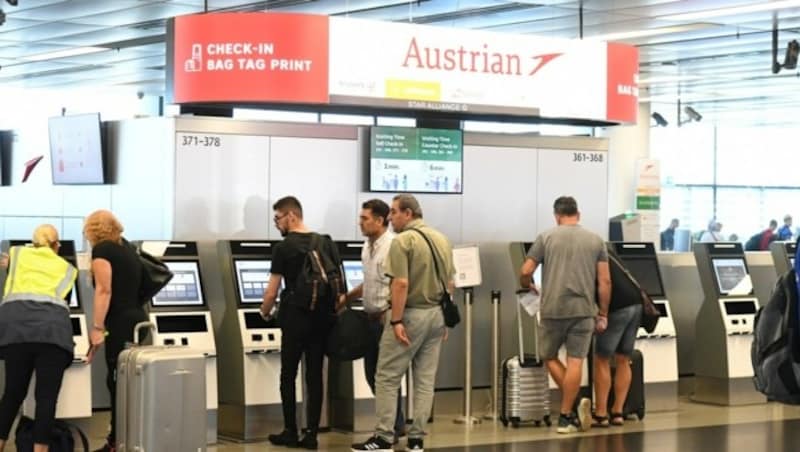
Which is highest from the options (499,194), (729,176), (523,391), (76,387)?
(729,176)

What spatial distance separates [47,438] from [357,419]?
2.42 m

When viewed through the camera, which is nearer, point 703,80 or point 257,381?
point 257,381

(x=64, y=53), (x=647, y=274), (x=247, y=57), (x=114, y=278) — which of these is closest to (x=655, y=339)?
(x=647, y=274)

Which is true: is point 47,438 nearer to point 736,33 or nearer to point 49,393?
point 49,393

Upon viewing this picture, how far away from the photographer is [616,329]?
957 centimetres

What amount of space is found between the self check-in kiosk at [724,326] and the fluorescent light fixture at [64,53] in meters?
9.60

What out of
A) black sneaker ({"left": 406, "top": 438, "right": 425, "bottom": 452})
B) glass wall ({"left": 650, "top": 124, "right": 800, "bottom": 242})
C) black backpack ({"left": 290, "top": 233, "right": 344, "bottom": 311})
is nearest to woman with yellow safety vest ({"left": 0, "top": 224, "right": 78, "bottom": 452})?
black backpack ({"left": 290, "top": 233, "right": 344, "bottom": 311})

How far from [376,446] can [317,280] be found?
3.36 feet

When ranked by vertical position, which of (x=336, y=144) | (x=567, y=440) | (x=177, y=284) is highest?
(x=336, y=144)

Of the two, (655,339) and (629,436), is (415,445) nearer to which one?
(629,436)

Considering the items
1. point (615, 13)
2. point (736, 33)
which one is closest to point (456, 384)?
point (615, 13)

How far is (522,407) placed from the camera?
9695 mm

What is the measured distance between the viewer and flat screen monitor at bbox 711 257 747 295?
11.1m

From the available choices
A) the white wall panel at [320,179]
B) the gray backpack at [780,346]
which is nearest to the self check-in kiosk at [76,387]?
the white wall panel at [320,179]
